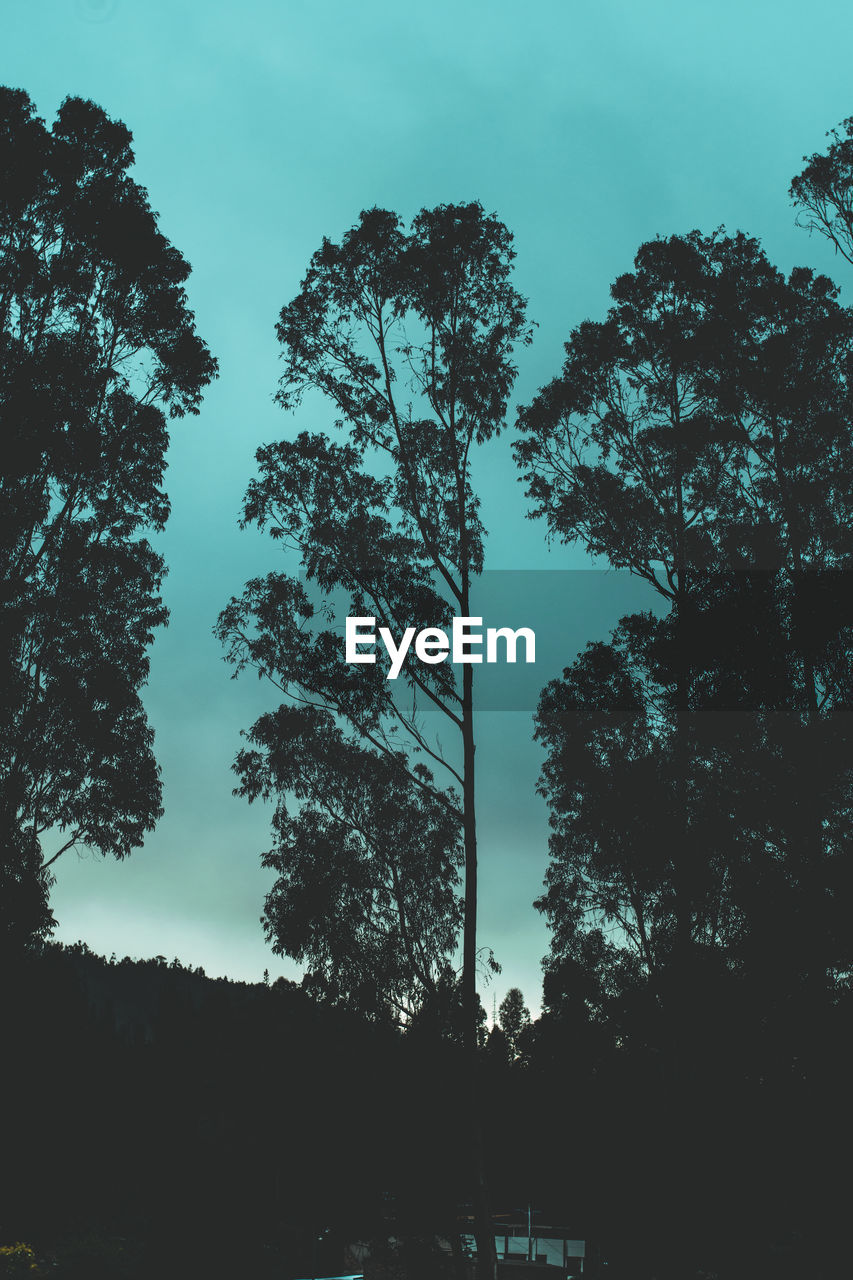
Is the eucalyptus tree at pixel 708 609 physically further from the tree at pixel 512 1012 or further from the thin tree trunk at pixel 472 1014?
the tree at pixel 512 1012

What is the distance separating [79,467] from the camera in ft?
62.5

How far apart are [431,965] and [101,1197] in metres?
16.6

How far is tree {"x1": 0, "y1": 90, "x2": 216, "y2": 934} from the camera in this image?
56.8 feet

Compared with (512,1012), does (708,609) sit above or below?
above

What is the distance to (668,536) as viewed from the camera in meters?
22.1

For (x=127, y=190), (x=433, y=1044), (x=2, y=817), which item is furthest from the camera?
(x=127, y=190)

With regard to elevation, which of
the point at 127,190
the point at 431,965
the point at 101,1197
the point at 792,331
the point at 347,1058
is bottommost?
the point at 101,1197

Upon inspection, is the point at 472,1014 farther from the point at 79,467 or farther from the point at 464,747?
the point at 79,467

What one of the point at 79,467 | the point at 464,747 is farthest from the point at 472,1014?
the point at 79,467

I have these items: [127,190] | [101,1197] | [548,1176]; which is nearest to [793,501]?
[127,190]

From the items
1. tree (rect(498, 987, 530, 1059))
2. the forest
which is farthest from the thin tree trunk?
tree (rect(498, 987, 530, 1059))

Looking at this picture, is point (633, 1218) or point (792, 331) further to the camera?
point (792, 331)

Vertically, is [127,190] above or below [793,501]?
above

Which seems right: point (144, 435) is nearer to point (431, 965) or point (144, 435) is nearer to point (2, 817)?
point (2, 817)
